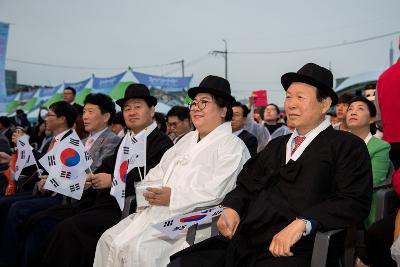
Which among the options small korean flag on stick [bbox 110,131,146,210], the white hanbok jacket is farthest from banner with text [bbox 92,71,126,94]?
the white hanbok jacket

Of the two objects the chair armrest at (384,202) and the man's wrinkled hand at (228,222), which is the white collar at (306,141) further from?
the chair armrest at (384,202)

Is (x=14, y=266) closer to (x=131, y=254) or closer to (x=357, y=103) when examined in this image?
(x=131, y=254)

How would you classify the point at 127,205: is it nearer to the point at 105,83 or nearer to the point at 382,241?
the point at 382,241

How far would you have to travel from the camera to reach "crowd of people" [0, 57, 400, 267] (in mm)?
2504

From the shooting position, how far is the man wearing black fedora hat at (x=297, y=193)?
7.82 ft

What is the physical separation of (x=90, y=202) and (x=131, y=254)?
134cm

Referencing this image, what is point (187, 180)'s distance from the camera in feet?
11.1

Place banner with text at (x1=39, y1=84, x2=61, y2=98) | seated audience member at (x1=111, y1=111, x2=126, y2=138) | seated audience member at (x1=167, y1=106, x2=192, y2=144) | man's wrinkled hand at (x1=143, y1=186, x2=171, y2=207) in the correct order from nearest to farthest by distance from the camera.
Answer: man's wrinkled hand at (x1=143, y1=186, x2=171, y2=207) → seated audience member at (x1=167, y1=106, x2=192, y2=144) → seated audience member at (x1=111, y1=111, x2=126, y2=138) → banner with text at (x1=39, y1=84, x2=61, y2=98)

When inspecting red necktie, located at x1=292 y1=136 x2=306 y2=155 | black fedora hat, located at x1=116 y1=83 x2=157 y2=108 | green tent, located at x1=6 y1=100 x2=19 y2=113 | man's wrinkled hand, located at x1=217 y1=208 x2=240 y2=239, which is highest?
green tent, located at x1=6 y1=100 x2=19 y2=113

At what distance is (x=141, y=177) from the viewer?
3.98 meters

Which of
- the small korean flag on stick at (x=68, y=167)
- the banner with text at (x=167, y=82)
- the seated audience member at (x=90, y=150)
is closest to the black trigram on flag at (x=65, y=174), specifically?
the small korean flag on stick at (x=68, y=167)

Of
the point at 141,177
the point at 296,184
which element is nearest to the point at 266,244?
the point at 296,184

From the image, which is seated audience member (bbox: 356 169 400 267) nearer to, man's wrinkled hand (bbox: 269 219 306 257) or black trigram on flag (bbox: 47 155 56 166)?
man's wrinkled hand (bbox: 269 219 306 257)

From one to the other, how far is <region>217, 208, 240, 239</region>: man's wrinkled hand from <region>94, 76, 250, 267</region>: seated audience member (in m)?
0.41
